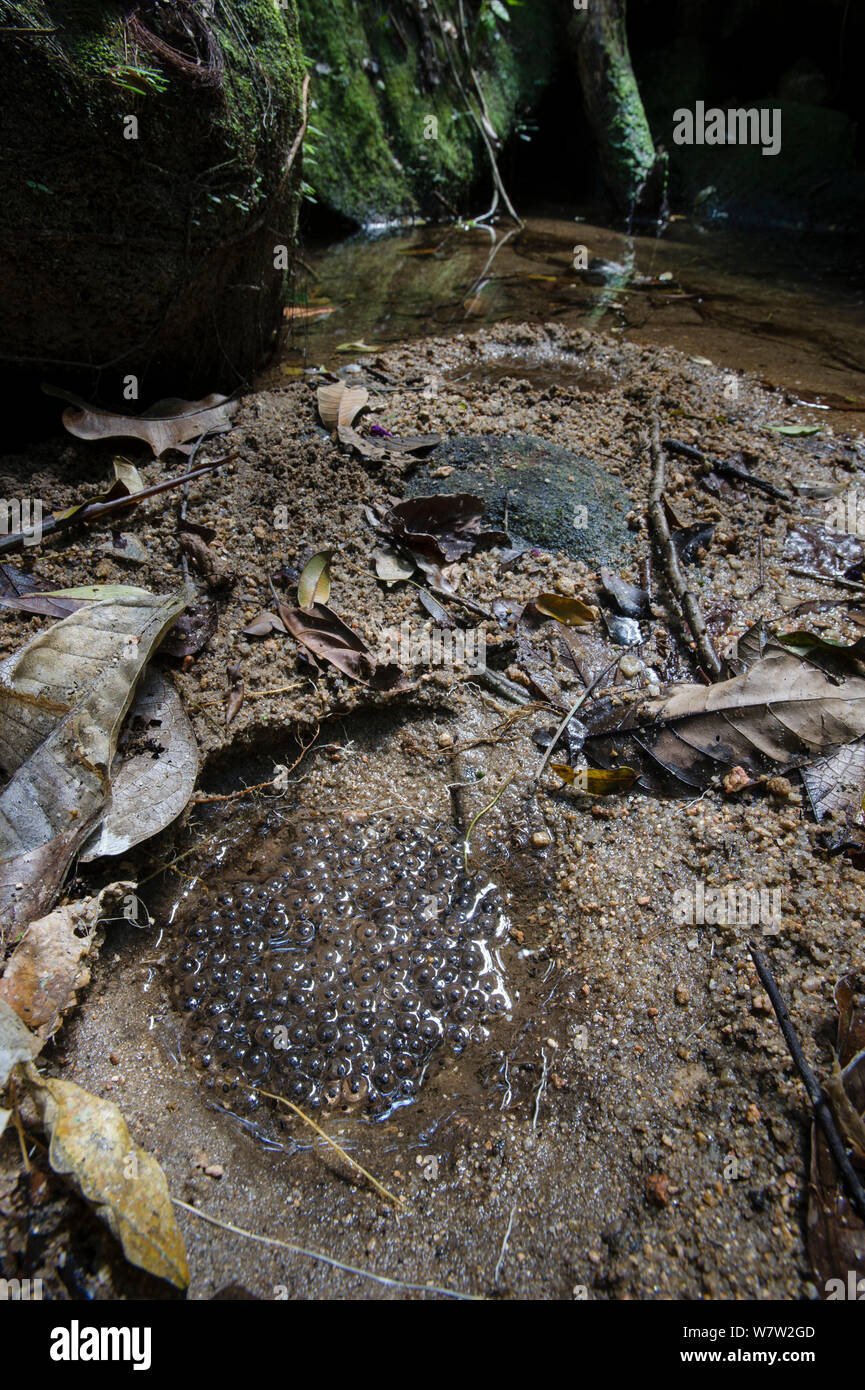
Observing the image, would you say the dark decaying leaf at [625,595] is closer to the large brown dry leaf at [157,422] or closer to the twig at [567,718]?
the twig at [567,718]

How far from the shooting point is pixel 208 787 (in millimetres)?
2014

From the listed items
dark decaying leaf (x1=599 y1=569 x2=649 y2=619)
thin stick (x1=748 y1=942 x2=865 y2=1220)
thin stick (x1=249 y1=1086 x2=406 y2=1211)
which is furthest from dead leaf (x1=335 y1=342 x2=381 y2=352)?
thin stick (x1=249 y1=1086 x2=406 y2=1211)

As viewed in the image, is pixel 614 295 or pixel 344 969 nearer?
pixel 344 969

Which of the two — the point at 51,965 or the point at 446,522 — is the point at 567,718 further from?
the point at 51,965

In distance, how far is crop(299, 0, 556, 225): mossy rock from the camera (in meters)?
7.44

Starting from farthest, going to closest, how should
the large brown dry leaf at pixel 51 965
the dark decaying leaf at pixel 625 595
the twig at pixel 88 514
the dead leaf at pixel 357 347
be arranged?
Result: the dead leaf at pixel 357 347 < the dark decaying leaf at pixel 625 595 < the twig at pixel 88 514 < the large brown dry leaf at pixel 51 965

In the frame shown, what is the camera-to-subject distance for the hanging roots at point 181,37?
2.56 meters

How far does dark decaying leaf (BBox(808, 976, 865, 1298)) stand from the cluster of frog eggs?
0.64 m

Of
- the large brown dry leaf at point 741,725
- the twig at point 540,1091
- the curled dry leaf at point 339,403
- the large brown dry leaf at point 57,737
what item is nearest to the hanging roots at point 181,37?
the curled dry leaf at point 339,403

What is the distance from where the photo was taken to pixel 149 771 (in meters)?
1.87

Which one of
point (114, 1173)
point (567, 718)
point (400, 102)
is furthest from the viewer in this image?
point (400, 102)

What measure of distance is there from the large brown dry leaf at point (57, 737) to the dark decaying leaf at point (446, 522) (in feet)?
3.19

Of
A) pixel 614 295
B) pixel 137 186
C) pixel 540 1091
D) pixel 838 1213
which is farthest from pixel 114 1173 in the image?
pixel 614 295

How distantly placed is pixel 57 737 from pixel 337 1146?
A: 1067mm
